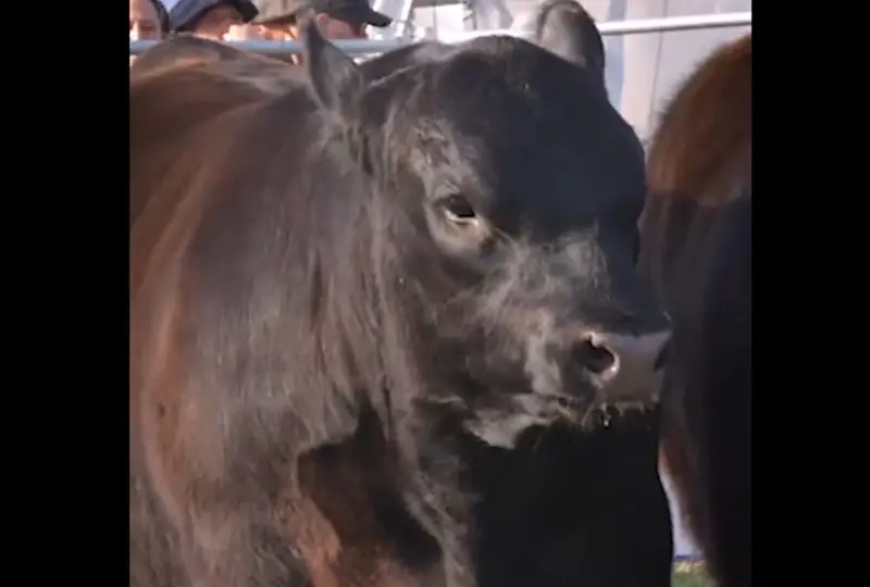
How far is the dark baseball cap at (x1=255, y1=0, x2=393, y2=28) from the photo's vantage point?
4.09 ft

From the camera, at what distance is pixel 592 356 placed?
1.08 m

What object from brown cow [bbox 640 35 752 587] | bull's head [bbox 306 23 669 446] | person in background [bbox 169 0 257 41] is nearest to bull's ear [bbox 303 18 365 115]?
bull's head [bbox 306 23 669 446]

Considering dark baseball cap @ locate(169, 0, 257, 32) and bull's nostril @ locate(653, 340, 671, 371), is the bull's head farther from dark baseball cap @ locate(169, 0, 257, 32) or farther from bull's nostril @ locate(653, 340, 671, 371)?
dark baseball cap @ locate(169, 0, 257, 32)

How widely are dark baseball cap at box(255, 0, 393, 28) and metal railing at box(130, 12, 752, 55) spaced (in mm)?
27

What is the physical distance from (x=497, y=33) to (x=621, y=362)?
0.33 meters

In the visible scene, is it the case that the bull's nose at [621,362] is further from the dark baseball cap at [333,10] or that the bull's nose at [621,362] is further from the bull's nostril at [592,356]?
the dark baseball cap at [333,10]

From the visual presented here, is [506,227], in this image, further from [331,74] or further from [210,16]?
[210,16]

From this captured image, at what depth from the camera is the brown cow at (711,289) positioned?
1.26 metres

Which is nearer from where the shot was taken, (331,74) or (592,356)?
(592,356)

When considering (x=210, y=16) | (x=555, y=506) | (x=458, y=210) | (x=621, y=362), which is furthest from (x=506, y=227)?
(x=210, y=16)

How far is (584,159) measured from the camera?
3.76 ft
